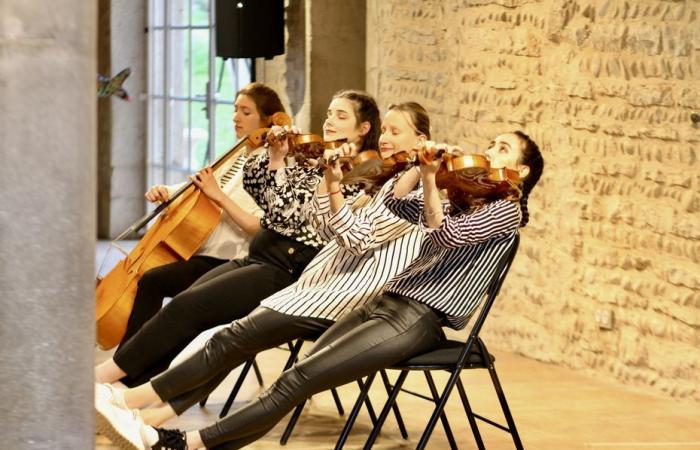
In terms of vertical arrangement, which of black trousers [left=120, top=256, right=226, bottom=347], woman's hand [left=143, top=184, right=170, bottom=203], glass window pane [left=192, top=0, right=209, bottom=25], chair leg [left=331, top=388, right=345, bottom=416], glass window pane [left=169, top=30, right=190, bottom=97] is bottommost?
chair leg [left=331, top=388, right=345, bottom=416]

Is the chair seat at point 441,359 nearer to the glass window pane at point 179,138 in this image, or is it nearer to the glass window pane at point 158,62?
the glass window pane at point 179,138

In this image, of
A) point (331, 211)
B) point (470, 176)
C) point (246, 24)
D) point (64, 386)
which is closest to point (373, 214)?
point (331, 211)

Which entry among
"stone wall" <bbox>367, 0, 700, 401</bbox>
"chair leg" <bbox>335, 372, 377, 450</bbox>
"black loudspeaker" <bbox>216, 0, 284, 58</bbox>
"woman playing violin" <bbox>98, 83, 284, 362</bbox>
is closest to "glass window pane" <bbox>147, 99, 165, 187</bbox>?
"black loudspeaker" <bbox>216, 0, 284, 58</bbox>

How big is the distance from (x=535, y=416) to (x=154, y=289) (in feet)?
4.92

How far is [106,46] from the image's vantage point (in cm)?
1045

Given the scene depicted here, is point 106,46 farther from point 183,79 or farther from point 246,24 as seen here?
point 246,24

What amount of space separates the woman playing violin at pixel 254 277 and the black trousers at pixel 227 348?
1.34 feet

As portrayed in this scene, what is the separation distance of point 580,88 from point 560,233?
0.67 m

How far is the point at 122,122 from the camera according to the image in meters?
10.6

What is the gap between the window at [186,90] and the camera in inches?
375

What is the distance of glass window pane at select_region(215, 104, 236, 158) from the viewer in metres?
9.45

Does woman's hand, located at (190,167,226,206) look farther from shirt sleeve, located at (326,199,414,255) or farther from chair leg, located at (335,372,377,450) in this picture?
chair leg, located at (335,372,377,450)

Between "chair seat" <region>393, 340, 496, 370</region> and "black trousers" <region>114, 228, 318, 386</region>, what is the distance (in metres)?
0.95

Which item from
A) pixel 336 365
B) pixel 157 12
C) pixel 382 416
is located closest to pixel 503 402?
pixel 382 416
